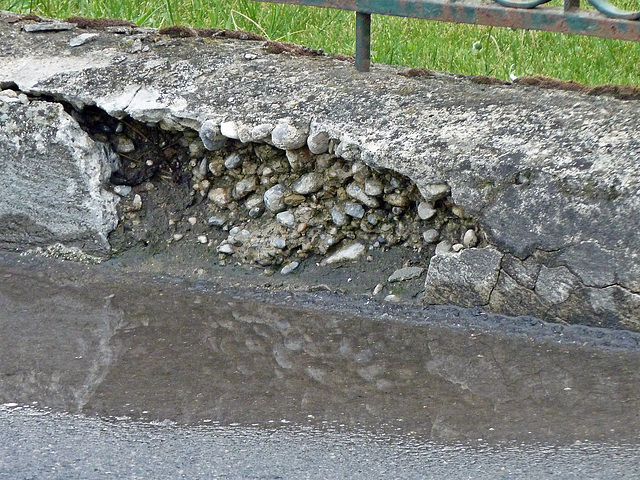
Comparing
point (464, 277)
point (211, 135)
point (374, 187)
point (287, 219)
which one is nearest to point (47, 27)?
point (211, 135)

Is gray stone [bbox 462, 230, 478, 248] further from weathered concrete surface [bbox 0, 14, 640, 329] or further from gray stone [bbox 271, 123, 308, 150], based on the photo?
gray stone [bbox 271, 123, 308, 150]

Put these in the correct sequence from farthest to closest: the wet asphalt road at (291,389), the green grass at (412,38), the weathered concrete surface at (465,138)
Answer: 1. the green grass at (412,38)
2. the weathered concrete surface at (465,138)
3. the wet asphalt road at (291,389)

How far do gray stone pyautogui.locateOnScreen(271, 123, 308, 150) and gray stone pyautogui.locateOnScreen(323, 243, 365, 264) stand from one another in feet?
1.31

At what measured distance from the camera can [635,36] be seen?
3014 millimetres

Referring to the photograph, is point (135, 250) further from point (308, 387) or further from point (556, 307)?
point (556, 307)

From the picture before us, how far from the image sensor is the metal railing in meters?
3.03

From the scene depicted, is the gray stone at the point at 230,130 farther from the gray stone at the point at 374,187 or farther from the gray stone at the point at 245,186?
the gray stone at the point at 374,187

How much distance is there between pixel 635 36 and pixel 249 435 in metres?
1.71

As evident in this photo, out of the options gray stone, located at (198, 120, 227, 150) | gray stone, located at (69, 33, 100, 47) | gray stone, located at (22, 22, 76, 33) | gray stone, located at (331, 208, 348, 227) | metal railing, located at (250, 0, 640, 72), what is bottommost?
gray stone, located at (331, 208, 348, 227)

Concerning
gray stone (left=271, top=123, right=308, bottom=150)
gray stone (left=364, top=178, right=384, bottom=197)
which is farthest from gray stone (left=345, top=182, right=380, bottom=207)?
gray stone (left=271, top=123, right=308, bottom=150)

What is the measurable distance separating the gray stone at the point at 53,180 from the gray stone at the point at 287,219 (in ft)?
2.15

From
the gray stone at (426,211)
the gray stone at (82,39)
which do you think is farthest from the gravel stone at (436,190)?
the gray stone at (82,39)

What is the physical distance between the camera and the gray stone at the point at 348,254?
3.38m

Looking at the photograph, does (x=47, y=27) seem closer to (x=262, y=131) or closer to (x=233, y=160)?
(x=233, y=160)
